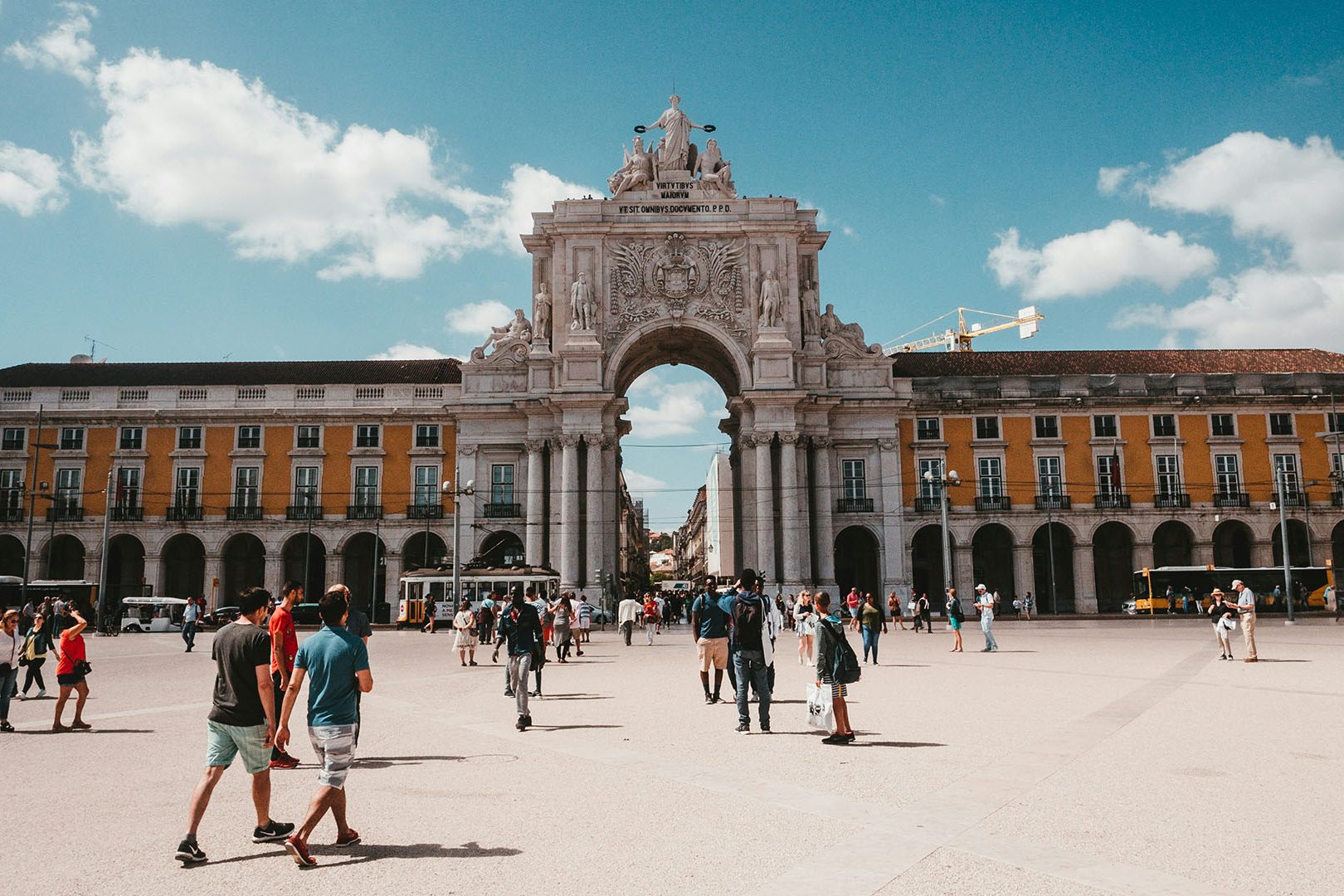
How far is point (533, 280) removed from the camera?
57375 mm

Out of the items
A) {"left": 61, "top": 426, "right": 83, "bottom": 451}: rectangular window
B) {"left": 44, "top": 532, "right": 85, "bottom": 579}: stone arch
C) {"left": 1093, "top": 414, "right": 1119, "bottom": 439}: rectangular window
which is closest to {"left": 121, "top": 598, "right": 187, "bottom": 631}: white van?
{"left": 44, "top": 532, "right": 85, "bottom": 579}: stone arch

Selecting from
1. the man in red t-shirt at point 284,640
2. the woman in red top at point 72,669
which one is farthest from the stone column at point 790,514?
the man in red t-shirt at point 284,640

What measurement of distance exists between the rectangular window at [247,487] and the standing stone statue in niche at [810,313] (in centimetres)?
3130

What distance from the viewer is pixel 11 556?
183 ft

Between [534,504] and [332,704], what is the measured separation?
4609cm

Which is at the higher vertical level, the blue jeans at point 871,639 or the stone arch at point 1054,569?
the stone arch at point 1054,569

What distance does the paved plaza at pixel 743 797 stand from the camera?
683 cm

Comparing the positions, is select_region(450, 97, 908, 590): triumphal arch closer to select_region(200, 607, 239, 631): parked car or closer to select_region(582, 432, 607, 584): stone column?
select_region(582, 432, 607, 584): stone column

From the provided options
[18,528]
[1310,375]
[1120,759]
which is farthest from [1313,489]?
[18,528]

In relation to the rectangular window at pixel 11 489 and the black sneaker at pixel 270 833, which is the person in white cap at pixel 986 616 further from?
the rectangular window at pixel 11 489

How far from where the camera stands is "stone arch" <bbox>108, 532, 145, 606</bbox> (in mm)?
56406

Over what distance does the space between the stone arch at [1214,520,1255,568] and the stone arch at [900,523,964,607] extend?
15.8 meters

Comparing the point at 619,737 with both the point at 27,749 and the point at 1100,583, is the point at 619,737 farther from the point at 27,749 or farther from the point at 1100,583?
the point at 1100,583

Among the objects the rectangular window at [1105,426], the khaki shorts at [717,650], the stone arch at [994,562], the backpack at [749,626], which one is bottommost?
the khaki shorts at [717,650]
